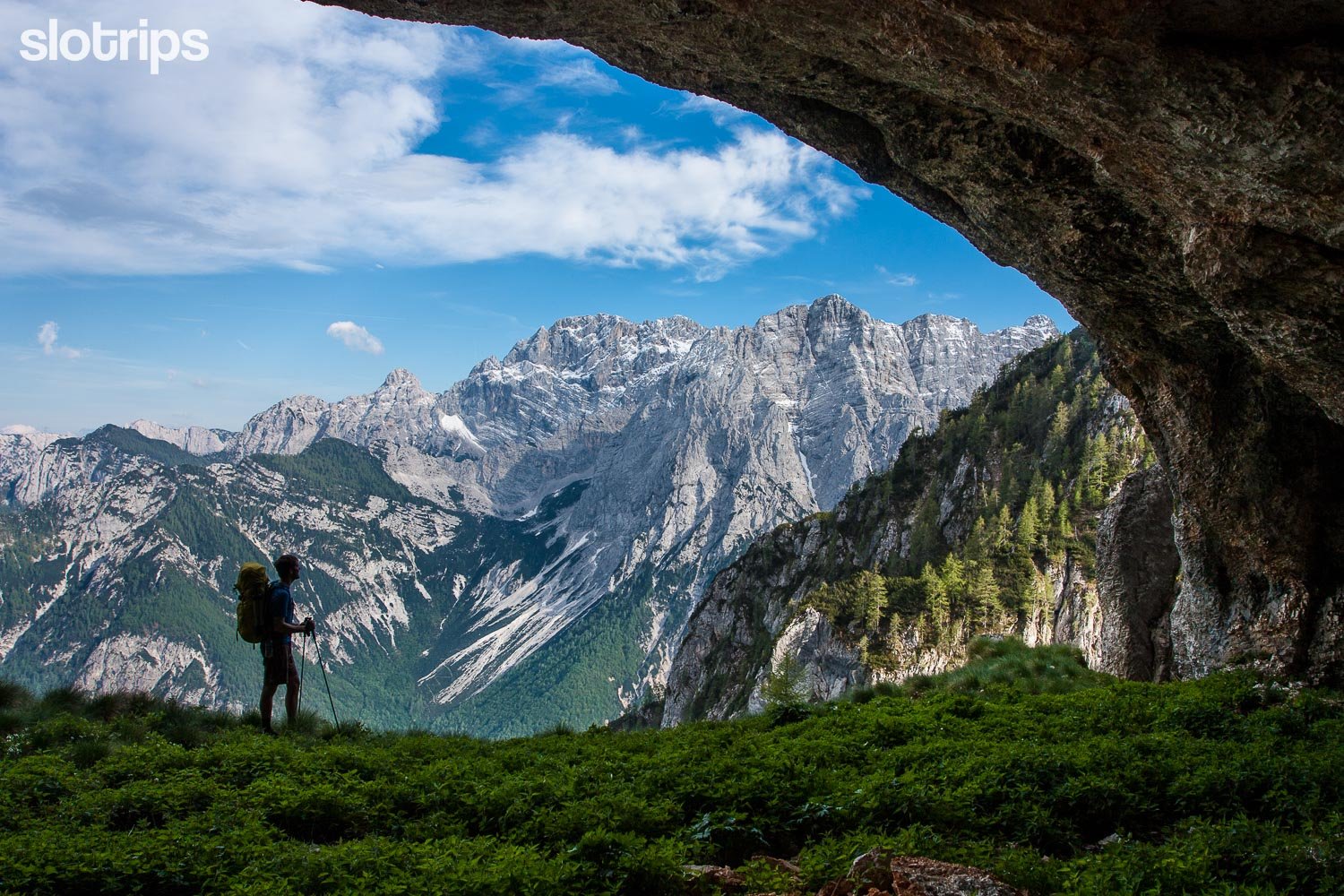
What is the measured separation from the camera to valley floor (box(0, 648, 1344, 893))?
6.88m

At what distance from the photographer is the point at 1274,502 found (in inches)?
593

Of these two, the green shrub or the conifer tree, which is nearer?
the green shrub

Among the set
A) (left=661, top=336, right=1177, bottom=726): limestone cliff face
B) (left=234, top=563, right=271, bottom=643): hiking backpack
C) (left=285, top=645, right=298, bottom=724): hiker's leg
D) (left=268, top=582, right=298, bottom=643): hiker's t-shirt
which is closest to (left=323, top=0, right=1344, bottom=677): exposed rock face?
(left=661, top=336, right=1177, bottom=726): limestone cliff face

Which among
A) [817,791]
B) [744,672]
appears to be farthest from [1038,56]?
[744,672]

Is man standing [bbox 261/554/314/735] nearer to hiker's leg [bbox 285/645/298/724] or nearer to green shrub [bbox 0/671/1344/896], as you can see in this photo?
hiker's leg [bbox 285/645/298/724]

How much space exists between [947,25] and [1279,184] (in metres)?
3.89

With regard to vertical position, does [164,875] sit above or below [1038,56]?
below

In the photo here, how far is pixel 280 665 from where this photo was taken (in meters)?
15.5

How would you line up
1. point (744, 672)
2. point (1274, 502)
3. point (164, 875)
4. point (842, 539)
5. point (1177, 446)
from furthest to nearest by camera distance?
point (842, 539), point (744, 672), point (1177, 446), point (1274, 502), point (164, 875)

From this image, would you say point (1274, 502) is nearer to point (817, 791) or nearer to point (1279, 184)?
point (1279, 184)

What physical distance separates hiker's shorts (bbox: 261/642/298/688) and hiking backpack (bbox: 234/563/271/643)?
33 centimetres

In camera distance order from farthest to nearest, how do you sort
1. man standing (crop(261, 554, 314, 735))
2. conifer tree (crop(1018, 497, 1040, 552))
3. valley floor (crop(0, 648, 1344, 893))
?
conifer tree (crop(1018, 497, 1040, 552))
man standing (crop(261, 554, 314, 735))
valley floor (crop(0, 648, 1344, 893))

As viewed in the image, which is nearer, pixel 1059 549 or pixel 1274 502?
pixel 1274 502

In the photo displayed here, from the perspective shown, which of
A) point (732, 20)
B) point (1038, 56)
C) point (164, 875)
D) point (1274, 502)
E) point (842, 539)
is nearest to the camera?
point (164, 875)
